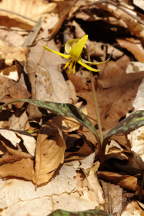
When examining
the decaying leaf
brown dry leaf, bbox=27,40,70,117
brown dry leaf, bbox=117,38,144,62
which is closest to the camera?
the decaying leaf

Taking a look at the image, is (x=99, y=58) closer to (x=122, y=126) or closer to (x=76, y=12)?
(x=76, y=12)

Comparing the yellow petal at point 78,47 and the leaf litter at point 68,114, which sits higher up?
the yellow petal at point 78,47

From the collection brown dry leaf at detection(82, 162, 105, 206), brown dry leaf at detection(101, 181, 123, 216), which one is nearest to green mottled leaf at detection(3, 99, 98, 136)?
brown dry leaf at detection(82, 162, 105, 206)

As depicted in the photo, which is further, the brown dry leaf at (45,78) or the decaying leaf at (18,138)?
the brown dry leaf at (45,78)

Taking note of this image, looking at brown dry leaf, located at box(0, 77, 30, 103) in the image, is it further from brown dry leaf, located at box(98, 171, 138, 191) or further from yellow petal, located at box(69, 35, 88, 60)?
brown dry leaf, located at box(98, 171, 138, 191)

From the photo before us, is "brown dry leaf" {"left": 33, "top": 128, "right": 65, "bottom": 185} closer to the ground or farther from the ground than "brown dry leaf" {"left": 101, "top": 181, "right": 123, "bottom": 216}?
farther from the ground

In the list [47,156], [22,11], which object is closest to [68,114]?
[47,156]

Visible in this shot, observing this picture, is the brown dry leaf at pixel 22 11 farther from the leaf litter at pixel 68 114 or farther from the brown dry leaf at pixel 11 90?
the brown dry leaf at pixel 11 90

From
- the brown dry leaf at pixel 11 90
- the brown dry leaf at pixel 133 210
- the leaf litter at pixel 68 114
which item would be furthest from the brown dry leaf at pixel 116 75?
the brown dry leaf at pixel 133 210
